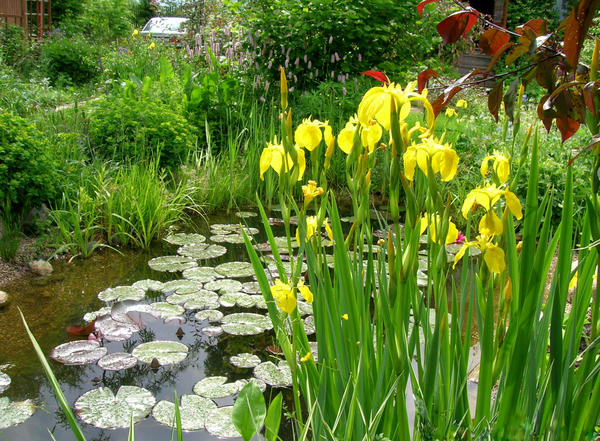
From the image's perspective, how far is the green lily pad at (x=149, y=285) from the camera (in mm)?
2949

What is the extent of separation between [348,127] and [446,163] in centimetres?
26

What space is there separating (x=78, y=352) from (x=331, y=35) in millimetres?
3978

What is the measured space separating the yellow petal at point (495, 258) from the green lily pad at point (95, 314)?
2.07 meters

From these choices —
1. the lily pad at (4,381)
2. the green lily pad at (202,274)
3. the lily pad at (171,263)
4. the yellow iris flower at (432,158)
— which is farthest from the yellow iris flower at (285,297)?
the lily pad at (171,263)

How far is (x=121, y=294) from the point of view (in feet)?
9.37

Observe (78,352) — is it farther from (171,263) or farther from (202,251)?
(202,251)

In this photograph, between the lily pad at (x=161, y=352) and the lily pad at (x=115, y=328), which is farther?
the lily pad at (x=115, y=328)

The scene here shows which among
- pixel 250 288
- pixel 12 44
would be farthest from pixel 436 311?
pixel 12 44

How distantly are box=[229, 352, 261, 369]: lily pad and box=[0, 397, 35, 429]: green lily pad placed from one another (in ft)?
2.49

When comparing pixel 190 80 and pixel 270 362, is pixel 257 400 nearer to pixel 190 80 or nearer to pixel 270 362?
pixel 270 362

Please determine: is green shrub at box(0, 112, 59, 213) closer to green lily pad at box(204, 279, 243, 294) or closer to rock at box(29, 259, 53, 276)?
rock at box(29, 259, 53, 276)

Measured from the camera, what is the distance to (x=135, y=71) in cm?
663

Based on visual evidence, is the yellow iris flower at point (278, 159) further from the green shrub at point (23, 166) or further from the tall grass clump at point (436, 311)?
the green shrub at point (23, 166)

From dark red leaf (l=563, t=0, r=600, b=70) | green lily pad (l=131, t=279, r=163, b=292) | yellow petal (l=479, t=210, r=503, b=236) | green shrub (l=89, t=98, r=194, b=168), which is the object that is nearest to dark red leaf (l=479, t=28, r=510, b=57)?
dark red leaf (l=563, t=0, r=600, b=70)
